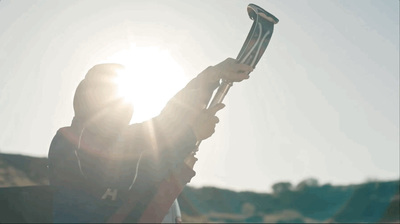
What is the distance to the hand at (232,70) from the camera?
10.5 feet

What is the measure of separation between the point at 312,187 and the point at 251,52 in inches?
1795

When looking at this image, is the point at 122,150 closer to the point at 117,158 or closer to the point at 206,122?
the point at 117,158

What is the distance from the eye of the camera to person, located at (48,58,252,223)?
2.75m

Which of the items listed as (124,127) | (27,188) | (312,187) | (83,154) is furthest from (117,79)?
(312,187)

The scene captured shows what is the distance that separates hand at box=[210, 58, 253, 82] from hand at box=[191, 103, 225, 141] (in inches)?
8.3

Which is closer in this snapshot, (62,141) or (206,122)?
(62,141)

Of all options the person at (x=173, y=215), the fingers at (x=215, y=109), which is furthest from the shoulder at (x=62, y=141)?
the fingers at (x=215, y=109)

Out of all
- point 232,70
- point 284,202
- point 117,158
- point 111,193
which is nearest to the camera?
point 111,193

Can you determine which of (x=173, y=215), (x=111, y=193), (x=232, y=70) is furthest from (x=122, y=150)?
(x=232, y=70)

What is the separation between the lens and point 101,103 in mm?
3252

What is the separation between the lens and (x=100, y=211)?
276cm

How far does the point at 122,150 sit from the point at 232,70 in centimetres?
95

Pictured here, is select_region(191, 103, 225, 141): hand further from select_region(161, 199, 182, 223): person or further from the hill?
the hill

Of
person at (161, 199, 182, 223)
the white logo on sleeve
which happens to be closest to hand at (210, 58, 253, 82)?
person at (161, 199, 182, 223)
